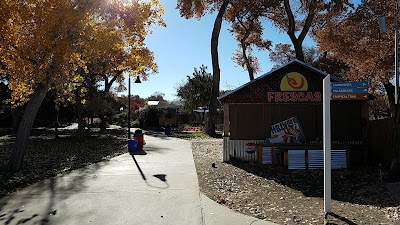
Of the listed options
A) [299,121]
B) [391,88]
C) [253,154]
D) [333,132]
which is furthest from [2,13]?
[391,88]

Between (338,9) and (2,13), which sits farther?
(338,9)

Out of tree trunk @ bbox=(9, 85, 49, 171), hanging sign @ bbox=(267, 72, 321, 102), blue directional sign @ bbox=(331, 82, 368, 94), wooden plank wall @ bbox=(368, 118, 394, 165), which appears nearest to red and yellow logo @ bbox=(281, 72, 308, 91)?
hanging sign @ bbox=(267, 72, 321, 102)

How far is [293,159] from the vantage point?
43.2 ft

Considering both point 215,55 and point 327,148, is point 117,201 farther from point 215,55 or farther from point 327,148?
point 215,55

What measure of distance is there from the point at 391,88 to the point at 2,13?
28.4 meters

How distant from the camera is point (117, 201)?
815cm

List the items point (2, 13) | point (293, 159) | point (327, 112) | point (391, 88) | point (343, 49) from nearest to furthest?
point (327, 112) → point (2, 13) → point (293, 159) → point (343, 49) → point (391, 88)

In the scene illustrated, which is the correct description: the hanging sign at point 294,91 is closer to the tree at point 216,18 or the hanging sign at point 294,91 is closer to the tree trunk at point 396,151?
the tree trunk at point 396,151

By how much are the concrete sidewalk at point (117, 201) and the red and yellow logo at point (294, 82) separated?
5513mm

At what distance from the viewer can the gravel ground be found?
6824 millimetres

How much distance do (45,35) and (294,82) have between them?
9141 mm

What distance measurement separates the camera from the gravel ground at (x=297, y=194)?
6.82m

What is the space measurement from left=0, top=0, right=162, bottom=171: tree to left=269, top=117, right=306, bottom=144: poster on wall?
6.58m

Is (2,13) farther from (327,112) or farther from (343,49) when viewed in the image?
(343,49)
